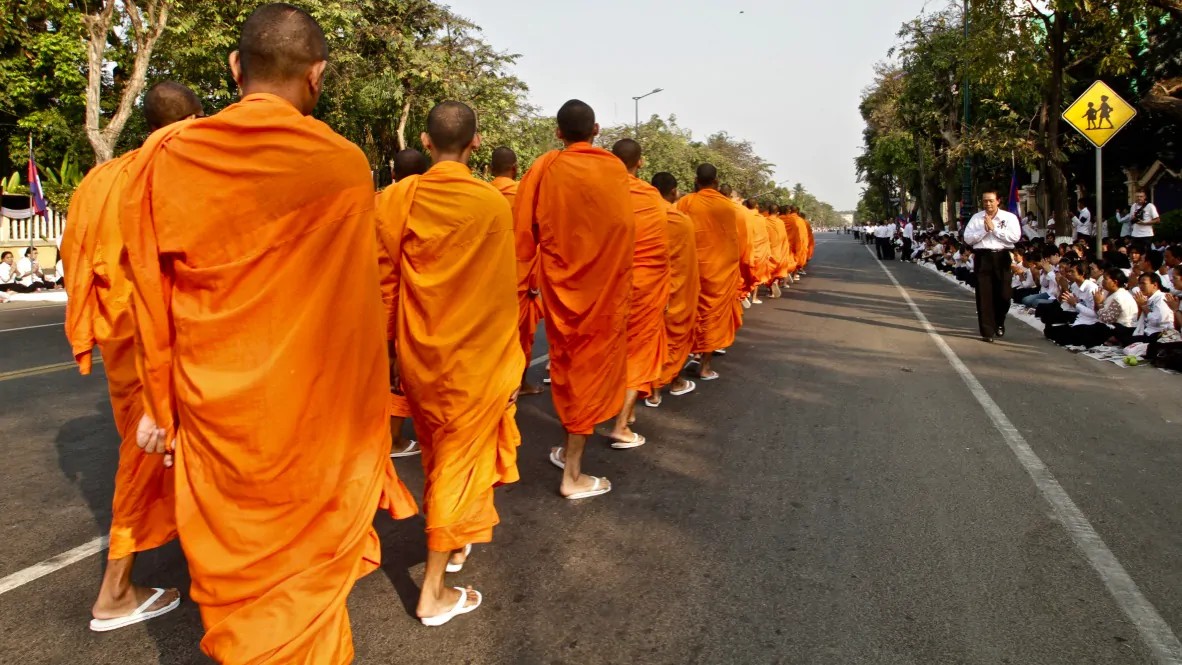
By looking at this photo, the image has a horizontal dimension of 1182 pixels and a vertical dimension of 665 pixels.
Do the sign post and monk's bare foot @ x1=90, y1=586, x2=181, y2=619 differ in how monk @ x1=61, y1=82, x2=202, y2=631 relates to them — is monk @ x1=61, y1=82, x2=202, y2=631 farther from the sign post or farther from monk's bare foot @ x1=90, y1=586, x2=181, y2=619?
the sign post

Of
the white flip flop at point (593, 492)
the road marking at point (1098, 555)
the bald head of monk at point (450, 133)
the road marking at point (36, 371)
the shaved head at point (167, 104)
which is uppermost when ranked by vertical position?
the shaved head at point (167, 104)

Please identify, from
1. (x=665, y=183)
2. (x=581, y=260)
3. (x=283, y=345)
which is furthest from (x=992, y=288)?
(x=283, y=345)

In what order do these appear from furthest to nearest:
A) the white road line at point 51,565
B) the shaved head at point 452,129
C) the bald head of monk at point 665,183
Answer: the bald head of monk at point 665,183 < the shaved head at point 452,129 < the white road line at point 51,565

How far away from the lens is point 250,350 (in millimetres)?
2090

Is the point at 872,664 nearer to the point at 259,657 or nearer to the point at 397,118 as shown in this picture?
the point at 259,657

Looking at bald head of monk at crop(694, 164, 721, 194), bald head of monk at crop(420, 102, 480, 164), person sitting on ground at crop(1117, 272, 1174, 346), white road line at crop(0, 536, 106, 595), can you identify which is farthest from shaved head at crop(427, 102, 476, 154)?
person sitting on ground at crop(1117, 272, 1174, 346)

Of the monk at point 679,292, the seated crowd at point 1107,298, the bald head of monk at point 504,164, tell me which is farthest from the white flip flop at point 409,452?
the seated crowd at point 1107,298

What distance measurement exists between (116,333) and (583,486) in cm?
224

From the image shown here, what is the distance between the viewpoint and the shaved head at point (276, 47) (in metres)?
2.29

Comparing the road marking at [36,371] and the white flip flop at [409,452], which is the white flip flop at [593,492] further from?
the road marking at [36,371]

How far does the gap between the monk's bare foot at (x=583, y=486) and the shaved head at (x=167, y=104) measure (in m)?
2.41

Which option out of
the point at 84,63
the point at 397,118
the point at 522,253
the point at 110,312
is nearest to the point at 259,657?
the point at 110,312

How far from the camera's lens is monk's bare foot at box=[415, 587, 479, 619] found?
2.95m

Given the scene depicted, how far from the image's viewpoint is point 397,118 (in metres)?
24.9
